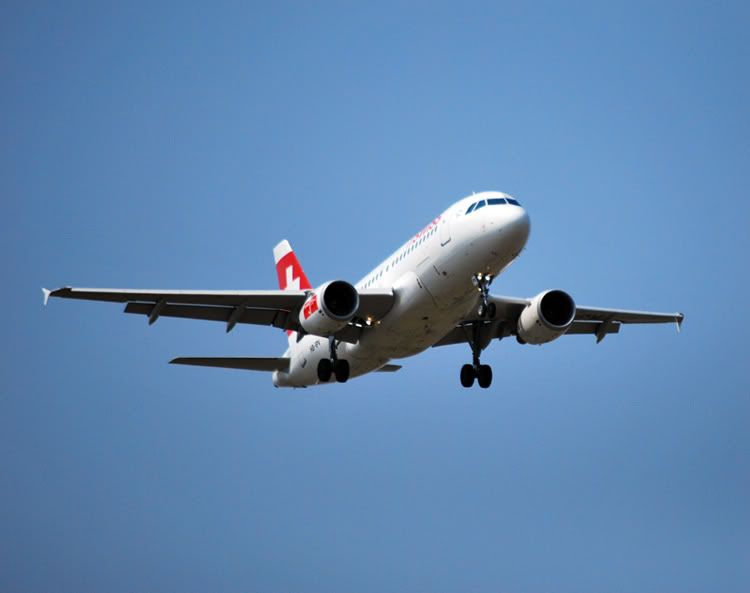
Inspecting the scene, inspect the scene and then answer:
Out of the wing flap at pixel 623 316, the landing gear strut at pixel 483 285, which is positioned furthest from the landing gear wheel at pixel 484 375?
the landing gear strut at pixel 483 285

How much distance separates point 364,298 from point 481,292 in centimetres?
368

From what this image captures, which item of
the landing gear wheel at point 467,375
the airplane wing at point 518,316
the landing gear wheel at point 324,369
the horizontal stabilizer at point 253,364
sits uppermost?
the airplane wing at point 518,316

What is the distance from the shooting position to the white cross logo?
151 feet

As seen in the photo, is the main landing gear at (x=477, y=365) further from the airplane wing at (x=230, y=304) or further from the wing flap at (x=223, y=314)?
the wing flap at (x=223, y=314)

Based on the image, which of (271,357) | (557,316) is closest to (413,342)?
(557,316)

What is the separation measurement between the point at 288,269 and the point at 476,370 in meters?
11.7

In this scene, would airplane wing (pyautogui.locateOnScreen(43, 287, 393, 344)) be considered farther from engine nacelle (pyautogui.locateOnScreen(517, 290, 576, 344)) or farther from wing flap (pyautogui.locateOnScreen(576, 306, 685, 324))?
wing flap (pyautogui.locateOnScreen(576, 306, 685, 324))

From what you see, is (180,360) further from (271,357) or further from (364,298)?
(364,298)

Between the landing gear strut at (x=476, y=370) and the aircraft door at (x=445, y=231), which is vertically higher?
the aircraft door at (x=445, y=231)

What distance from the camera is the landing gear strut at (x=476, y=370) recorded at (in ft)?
125

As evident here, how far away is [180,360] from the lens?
3847cm

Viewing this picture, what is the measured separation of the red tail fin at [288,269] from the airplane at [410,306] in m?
5.70

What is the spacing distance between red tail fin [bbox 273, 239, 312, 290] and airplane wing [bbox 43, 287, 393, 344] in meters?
7.99

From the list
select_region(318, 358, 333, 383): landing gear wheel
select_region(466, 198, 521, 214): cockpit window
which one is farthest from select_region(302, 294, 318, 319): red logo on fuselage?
select_region(466, 198, 521, 214): cockpit window
